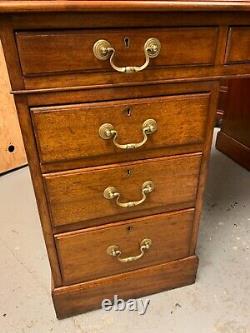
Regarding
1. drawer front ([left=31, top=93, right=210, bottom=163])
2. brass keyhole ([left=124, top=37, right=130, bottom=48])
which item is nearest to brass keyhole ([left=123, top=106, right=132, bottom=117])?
drawer front ([left=31, top=93, right=210, bottom=163])

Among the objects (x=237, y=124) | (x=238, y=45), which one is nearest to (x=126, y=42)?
(x=238, y=45)

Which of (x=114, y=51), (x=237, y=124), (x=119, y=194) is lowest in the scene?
(x=237, y=124)

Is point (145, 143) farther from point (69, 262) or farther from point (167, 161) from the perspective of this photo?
point (69, 262)

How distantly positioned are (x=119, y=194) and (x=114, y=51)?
1.19ft

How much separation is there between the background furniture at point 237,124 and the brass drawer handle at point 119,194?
110 cm

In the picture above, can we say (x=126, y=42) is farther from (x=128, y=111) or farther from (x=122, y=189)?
(x=122, y=189)

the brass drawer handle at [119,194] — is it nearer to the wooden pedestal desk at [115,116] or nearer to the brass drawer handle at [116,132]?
the wooden pedestal desk at [115,116]

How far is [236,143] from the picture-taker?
1.81 meters

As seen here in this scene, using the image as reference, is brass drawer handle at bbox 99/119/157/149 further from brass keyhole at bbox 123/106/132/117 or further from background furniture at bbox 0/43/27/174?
background furniture at bbox 0/43/27/174

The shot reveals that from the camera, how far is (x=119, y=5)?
0.58 metres

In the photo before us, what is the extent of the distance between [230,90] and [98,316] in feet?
4.69

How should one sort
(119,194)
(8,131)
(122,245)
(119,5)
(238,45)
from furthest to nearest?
1. (8,131)
2. (122,245)
3. (119,194)
4. (238,45)
5. (119,5)

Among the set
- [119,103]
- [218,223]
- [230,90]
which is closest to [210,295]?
[218,223]

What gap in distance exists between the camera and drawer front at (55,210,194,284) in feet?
2.91
